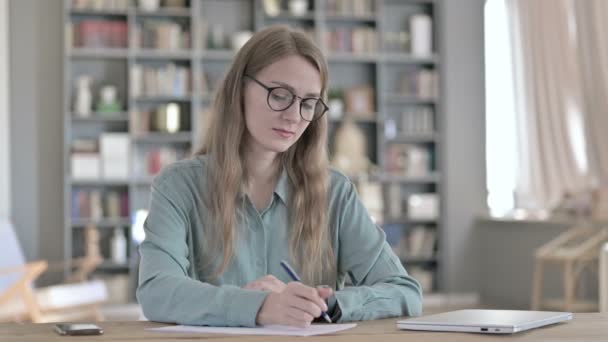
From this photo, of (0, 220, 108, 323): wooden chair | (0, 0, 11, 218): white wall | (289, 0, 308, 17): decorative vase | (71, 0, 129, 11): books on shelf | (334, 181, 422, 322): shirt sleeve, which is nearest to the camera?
(334, 181, 422, 322): shirt sleeve

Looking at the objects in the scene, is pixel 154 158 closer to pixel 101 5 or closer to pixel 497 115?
pixel 101 5

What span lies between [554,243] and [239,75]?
5033 mm

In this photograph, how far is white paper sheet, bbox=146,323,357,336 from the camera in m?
1.69

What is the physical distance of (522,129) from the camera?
25.4ft

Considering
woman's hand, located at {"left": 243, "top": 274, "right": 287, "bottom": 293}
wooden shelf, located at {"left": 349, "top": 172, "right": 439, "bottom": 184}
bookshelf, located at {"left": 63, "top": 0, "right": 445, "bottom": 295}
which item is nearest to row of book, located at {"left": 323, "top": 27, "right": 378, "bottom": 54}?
bookshelf, located at {"left": 63, "top": 0, "right": 445, "bottom": 295}

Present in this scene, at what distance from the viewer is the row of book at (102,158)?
801cm

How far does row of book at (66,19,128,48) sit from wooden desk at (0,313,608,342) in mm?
6424

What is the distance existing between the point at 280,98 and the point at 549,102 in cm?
551

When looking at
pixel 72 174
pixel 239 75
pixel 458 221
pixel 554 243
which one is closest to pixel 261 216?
pixel 239 75

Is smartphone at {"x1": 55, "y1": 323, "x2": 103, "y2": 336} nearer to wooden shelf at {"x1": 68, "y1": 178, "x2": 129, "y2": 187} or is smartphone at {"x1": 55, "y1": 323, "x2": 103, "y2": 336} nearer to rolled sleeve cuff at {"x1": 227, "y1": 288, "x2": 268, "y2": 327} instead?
rolled sleeve cuff at {"x1": 227, "y1": 288, "x2": 268, "y2": 327}

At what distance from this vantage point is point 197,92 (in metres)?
8.15

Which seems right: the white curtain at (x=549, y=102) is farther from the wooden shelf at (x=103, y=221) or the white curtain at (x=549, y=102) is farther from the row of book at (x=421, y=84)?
the wooden shelf at (x=103, y=221)

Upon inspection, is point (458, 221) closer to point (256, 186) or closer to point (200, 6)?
Result: point (200, 6)

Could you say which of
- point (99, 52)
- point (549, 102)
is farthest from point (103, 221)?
point (549, 102)
